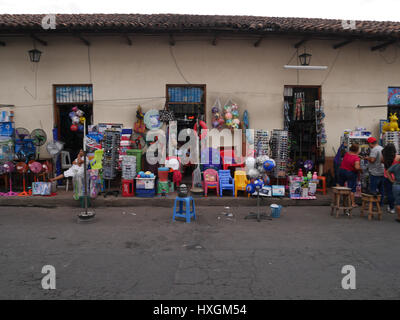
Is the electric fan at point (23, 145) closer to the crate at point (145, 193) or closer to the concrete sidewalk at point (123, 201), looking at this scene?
the concrete sidewalk at point (123, 201)

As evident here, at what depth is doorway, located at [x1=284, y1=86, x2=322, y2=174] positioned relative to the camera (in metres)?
10.2

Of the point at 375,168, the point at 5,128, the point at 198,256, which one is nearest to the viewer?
the point at 198,256

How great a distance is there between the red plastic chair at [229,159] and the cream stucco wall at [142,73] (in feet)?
4.20

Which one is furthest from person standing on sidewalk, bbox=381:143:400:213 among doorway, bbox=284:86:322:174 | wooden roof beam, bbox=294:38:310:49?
wooden roof beam, bbox=294:38:310:49

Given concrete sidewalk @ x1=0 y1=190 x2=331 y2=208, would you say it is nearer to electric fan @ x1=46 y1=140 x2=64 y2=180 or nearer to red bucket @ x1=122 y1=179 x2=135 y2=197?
red bucket @ x1=122 y1=179 x2=135 y2=197

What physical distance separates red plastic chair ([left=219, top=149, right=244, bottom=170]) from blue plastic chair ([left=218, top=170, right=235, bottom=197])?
18.2 inches

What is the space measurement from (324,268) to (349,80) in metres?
7.94

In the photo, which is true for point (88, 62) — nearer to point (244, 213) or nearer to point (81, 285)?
point (244, 213)

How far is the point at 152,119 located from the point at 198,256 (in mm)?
5768

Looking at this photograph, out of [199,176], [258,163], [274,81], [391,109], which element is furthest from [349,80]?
[199,176]

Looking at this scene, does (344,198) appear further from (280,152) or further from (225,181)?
(225,181)

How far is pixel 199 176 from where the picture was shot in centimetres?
933

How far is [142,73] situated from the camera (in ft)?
32.4

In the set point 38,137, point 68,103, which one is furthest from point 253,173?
point 38,137
